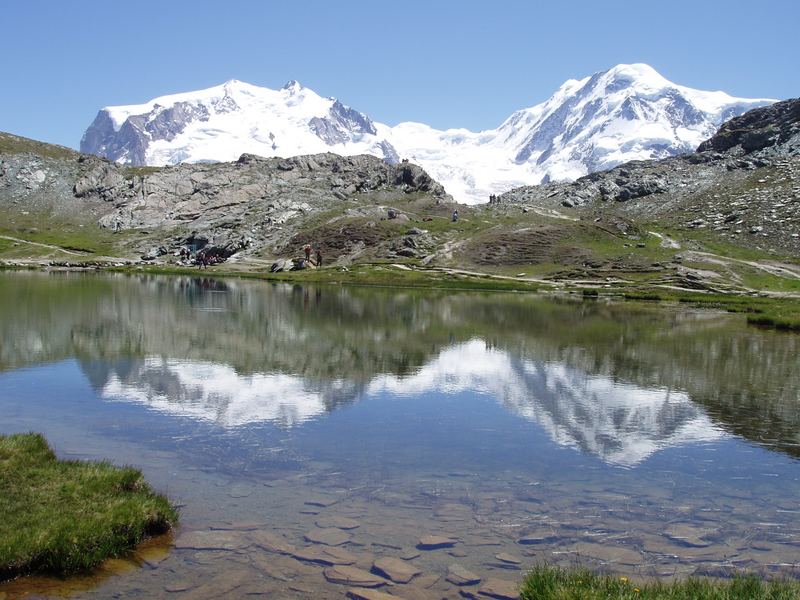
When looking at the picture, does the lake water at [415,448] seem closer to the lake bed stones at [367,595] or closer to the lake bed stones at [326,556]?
the lake bed stones at [326,556]

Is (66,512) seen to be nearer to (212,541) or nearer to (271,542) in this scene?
(212,541)

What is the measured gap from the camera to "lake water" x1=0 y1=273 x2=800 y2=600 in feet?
54.2

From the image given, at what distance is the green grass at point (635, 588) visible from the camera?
43.8 ft

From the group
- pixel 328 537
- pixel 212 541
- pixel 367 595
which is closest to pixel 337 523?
pixel 328 537

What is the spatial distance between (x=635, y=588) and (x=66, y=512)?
13560 millimetres

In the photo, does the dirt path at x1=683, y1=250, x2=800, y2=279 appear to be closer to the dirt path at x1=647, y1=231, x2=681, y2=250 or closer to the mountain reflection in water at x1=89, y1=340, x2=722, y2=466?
the dirt path at x1=647, y1=231, x2=681, y2=250

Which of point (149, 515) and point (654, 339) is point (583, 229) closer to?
point (654, 339)

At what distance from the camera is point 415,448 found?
1032 inches

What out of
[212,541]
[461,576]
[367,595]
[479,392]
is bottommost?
[212,541]

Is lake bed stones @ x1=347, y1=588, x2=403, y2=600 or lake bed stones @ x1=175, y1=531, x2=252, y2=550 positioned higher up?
lake bed stones @ x1=347, y1=588, x2=403, y2=600

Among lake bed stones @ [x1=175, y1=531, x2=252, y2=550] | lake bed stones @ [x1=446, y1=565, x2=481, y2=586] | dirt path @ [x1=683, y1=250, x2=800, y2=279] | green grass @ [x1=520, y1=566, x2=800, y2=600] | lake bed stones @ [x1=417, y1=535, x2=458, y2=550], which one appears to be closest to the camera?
green grass @ [x1=520, y1=566, x2=800, y2=600]

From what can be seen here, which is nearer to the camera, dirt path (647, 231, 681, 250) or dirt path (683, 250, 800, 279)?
dirt path (683, 250, 800, 279)

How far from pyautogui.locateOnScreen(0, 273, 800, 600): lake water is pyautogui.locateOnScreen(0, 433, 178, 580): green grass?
1.72 feet

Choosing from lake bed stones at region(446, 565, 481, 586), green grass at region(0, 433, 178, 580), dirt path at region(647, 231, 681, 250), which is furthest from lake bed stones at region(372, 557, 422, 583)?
dirt path at region(647, 231, 681, 250)
